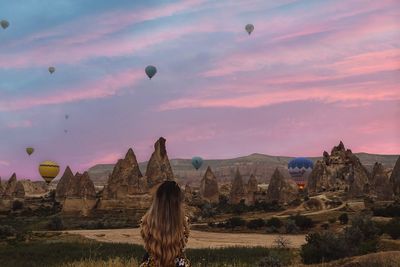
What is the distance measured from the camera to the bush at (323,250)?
17.3 meters

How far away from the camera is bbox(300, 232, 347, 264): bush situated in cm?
1731

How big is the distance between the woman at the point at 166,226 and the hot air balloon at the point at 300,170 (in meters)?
82.1

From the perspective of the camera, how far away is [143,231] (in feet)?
15.6

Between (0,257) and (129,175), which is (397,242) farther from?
(129,175)

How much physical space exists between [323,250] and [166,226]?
46.3 ft

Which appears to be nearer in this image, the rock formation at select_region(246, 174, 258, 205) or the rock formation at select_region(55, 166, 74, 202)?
the rock formation at select_region(246, 174, 258, 205)

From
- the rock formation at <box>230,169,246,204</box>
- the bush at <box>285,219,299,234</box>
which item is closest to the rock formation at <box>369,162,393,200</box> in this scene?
the rock formation at <box>230,169,246,204</box>

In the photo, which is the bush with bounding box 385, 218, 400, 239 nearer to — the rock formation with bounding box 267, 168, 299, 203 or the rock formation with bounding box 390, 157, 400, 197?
the rock formation with bounding box 390, 157, 400, 197

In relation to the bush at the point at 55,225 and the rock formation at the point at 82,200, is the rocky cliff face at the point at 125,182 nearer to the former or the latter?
the rock formation at the point at 82,200

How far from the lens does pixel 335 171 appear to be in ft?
280

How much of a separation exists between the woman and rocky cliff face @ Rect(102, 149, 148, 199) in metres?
58.7

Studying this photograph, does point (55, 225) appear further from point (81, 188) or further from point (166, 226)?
point (166, 226)

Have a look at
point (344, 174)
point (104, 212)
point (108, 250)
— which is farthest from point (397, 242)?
point (344, 174)

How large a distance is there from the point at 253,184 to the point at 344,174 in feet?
52.2
